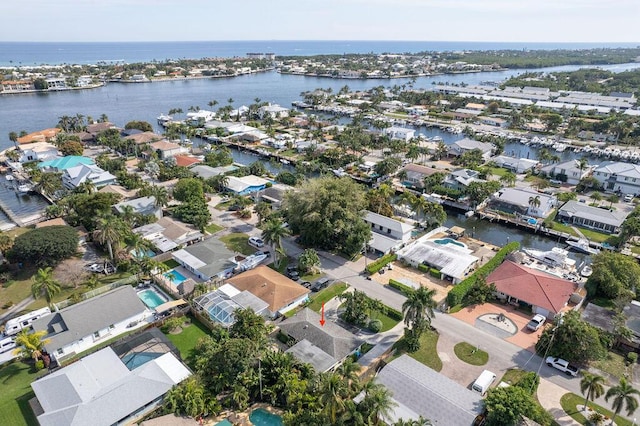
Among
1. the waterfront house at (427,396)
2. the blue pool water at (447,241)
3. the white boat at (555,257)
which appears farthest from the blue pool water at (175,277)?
the white boat at (555,257)

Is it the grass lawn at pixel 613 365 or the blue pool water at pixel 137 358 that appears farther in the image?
the grass lawn at pixel 613 365

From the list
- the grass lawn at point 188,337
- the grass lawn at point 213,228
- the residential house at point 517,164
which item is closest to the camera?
the grass lawn at point 188,337

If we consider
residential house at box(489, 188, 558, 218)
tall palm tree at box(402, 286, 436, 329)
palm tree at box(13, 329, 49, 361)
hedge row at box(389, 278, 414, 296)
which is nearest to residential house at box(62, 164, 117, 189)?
palm tree at box(13, 329, 49, 361)

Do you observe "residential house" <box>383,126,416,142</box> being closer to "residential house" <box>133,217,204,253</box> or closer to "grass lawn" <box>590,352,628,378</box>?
"residential house" <box>133,217,204,253</box>

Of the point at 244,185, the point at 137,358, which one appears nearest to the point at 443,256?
the point at 137,358

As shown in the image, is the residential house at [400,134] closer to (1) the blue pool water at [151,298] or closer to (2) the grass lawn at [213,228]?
(2) the grass lawn at [213,228]

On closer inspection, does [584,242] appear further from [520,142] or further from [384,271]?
[520,142]
